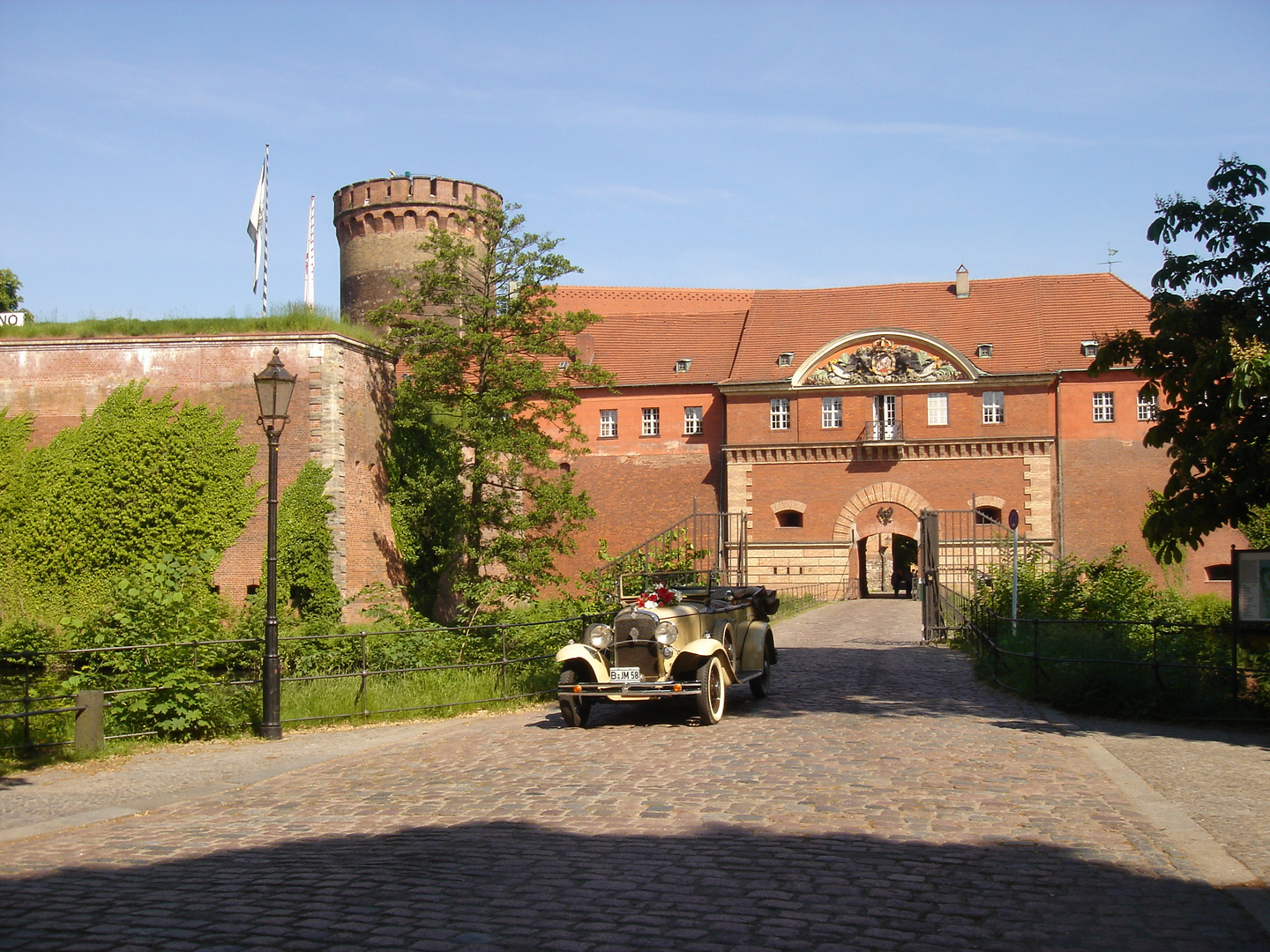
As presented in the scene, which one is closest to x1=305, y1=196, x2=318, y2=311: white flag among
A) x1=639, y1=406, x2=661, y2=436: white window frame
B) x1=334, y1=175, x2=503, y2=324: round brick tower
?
x1=334, y1=175, x2=503, y2=324: round brick tower

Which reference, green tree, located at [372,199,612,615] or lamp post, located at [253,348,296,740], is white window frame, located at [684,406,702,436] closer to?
green tree, located at [372,199,612,615]

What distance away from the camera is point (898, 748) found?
1006 centimetres

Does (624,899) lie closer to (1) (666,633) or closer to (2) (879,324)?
(1) (666,633)

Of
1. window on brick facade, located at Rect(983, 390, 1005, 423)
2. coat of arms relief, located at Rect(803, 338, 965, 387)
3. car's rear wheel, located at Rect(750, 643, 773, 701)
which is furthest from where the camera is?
coat of arms relief, located at Rect(803, 338, 965, 387)

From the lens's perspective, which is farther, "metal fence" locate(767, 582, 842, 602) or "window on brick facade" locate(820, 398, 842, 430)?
"window on brick facade" locate(820, 398, 842, 430)

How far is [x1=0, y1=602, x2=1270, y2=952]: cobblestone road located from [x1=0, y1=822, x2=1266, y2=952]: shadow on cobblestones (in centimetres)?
2

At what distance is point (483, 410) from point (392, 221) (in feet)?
48.6

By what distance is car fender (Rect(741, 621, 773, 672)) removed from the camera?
44.3ft

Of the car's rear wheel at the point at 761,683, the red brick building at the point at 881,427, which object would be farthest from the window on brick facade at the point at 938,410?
the car's rear wheel at the point at 761,683

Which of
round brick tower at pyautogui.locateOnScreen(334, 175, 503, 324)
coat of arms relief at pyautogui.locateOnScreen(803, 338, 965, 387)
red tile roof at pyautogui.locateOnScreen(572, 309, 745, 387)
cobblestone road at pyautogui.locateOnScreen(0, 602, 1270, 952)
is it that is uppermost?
round brick tower at pyautogui.locateOnScreen(334, 175, 503, 324)

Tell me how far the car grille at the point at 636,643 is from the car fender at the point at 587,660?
218mm

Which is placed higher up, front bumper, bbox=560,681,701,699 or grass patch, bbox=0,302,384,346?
grass patch, bbox=0,302,384,346

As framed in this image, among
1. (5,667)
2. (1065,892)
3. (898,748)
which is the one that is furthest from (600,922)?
(5,667)

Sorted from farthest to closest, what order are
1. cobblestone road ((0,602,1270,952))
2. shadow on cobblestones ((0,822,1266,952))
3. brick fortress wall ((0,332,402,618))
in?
brick fortress wall ((0,332,402,618)), cobblestone road ((0,602,1270,952)), shadow on cobblestones ((0,822,1266,952))
